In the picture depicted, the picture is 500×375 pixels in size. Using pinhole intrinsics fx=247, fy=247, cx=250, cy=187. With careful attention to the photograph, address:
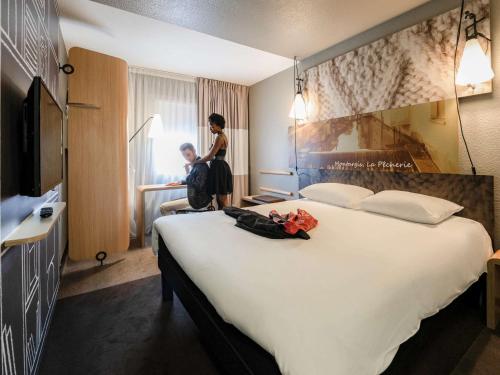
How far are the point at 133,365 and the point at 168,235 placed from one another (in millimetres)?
738

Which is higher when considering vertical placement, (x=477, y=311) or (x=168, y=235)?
(x=168, y=235)

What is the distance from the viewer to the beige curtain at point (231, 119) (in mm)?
4016

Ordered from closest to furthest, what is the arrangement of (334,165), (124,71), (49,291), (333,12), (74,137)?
(49,291), (333,12), (74,137), (124,71), (334,165)

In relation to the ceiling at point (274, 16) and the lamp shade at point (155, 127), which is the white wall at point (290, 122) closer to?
the ceiling at point (274, 16)

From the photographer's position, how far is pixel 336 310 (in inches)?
31.1

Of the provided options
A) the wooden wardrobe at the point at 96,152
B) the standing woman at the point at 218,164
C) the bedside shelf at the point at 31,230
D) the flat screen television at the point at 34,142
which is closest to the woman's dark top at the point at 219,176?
the standing woman at the point at 218,164

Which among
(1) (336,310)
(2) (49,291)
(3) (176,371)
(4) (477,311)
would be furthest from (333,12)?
(2) (49,291)

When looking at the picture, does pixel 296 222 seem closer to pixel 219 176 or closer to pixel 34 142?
pixel 34 142

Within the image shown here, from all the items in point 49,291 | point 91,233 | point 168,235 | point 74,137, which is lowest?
point 49,291

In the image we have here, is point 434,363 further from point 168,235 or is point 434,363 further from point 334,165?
point 334,165

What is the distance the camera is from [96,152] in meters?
2.52

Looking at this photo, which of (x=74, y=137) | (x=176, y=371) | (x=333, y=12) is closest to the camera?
(x=176, y=371)

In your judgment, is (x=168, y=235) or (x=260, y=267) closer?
(x=260, y=267)

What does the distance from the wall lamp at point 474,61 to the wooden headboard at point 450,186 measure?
705 millimetres
